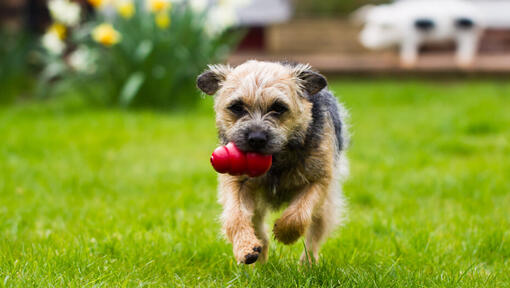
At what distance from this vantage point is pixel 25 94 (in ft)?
38.6

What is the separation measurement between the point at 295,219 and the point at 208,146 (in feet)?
13.5

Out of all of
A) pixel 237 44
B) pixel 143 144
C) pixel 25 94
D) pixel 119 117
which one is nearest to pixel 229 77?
pixel 143 144

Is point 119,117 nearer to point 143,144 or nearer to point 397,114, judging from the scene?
point 143,144

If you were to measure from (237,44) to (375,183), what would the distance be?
31.2ft

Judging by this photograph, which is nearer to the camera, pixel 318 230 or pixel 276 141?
pixel 276 141

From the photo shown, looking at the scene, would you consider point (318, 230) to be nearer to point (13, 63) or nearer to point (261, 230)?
point (261, 230)

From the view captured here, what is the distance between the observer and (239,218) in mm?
3238

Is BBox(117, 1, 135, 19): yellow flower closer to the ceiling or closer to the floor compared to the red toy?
closer to the floor

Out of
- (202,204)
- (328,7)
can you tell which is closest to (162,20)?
(202,204)

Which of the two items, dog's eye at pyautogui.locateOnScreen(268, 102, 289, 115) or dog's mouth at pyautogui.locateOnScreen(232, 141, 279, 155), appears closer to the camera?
dog's mouth at pyautogui.locateOnScreen(232, 141, 279, 155)

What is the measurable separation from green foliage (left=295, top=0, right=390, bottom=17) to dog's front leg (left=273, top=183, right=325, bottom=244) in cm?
1710

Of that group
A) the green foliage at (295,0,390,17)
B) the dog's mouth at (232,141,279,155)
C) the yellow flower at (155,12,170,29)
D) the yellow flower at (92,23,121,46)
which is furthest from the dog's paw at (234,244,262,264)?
the green foliage at (295,0,390,17)

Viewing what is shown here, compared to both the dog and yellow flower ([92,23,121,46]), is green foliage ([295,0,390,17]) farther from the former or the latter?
the dog

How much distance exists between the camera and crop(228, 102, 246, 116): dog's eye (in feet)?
10.9
